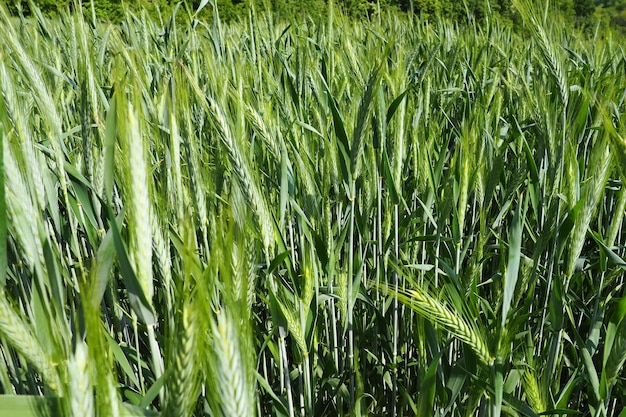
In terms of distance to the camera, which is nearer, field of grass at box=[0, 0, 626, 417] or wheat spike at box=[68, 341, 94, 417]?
wheat spike at box=[68, 341, 94, 417]

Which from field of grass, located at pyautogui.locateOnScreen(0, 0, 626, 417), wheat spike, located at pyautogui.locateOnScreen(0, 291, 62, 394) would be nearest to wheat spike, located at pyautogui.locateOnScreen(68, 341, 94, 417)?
field of grass, located at pyautogui.locateOnScreen(0, 0, 626, 417)

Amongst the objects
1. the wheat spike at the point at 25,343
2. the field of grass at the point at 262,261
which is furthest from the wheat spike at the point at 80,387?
the wheat spike at the point at 25,343

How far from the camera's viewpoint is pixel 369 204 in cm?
145

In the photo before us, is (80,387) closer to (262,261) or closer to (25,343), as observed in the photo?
(25,343)

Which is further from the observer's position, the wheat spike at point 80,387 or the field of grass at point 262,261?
the field of grass at point 262,261

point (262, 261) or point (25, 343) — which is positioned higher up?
point (25, 343)

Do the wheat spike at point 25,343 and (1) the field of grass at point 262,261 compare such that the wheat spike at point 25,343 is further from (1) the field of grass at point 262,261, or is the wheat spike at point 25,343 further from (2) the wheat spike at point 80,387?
(2) the wheat spike at point 80,387

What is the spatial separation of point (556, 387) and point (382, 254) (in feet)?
1.70

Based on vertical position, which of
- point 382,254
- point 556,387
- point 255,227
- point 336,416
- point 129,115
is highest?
point 129,115

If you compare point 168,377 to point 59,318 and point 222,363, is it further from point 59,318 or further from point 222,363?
point 59,318

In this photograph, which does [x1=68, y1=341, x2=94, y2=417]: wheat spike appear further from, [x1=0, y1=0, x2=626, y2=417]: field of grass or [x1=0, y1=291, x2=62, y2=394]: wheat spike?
[x1=0, y1=291, x2=62, y2=394]: wheat spike

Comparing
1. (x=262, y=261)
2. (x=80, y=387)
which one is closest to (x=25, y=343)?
(x=80, y=387)

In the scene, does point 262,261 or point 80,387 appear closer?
point 80,387

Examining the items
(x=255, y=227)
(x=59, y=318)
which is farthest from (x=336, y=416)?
(x=59, y=318)
